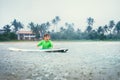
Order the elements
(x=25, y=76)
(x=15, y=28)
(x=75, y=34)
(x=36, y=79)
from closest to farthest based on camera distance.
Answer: (x=36, y=79)
(x=25, y=76)
(x=75, y=34)
(x=15, y=28)

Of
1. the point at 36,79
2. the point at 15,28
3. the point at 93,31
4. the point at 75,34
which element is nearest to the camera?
the point at 36,79

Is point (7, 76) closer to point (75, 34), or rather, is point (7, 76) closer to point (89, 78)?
point (89, 78)

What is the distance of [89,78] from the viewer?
463 cm

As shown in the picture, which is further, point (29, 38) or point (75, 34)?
point (29, 38)

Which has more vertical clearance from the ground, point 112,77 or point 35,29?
point 35,29

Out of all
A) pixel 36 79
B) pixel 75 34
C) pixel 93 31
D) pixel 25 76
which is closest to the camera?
pixel 36 79

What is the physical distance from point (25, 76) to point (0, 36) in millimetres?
20553

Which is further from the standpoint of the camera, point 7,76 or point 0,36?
point 0,36

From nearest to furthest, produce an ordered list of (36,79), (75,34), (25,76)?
(36,79)
(25,76)
(75,34)

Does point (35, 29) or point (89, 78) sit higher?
point (35, 29)

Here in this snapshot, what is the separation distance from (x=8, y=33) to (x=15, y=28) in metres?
4.64

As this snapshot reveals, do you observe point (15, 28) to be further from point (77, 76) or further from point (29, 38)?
point (77, 76)

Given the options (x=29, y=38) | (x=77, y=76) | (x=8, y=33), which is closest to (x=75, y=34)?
(x=8, y=33)

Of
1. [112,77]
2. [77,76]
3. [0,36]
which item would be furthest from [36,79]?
[0,36]
